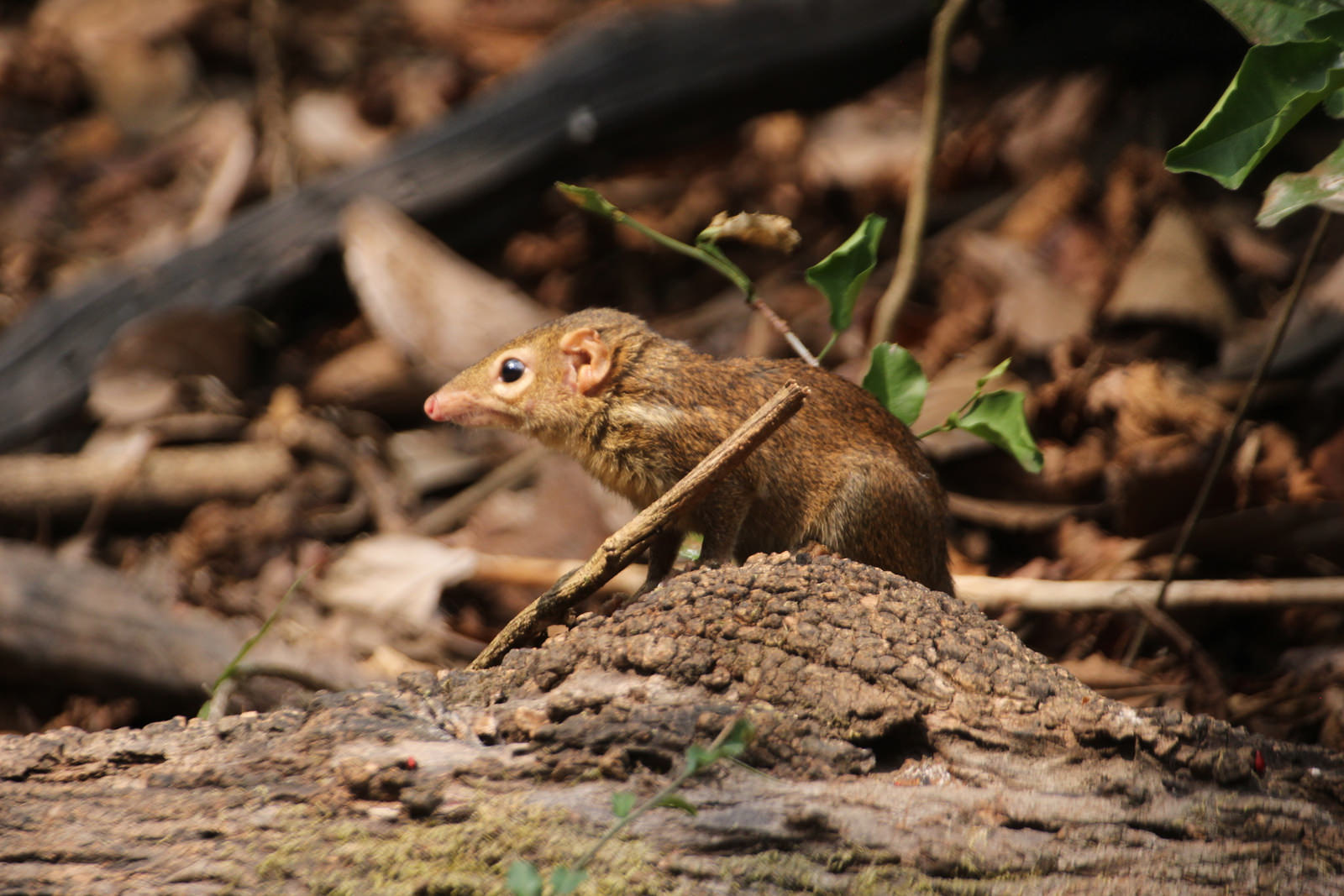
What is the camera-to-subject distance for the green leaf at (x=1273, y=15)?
3086mm

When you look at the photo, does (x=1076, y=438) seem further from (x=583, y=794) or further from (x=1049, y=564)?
(x=583, y=794)

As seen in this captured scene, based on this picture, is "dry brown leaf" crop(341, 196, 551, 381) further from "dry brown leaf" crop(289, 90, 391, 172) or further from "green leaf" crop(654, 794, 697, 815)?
"green leaf" crop(654, 794, 697, 815)

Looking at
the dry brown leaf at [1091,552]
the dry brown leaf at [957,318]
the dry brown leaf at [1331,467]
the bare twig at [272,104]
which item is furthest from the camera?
the bare twig at [272,104]

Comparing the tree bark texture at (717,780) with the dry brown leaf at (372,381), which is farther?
the dry brown leaf at (372,381)

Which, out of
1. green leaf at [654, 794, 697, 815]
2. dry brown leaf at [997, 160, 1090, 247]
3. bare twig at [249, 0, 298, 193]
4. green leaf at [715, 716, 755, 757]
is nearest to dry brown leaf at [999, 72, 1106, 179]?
dry brown leaf at [997, 160, 1090, 247]

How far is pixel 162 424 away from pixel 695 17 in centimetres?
481

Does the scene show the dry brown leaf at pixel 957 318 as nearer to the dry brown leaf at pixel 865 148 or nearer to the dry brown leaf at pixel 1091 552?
the dry brown leaf at pixel 865 148

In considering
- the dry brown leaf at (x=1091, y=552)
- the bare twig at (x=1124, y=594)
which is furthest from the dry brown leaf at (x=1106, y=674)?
the dry brown leaf at (x=1091, y=552)

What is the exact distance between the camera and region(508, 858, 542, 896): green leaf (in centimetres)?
211

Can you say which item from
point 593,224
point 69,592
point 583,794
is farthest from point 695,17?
point 583,794

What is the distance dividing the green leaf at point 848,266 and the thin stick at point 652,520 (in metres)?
0.93

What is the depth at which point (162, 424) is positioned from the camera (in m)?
8.02

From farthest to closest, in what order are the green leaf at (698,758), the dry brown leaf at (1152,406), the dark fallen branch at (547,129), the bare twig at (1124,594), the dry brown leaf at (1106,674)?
1. the dark fallen branch at (547,129)
2. the dry brown leaf at (1152,406)
3. the dry brown leaf at (1106,674)
4. the bare twig at (1124,594)
5. the green leaf at (698,758)

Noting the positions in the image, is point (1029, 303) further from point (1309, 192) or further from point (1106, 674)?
point (1309, 192)
